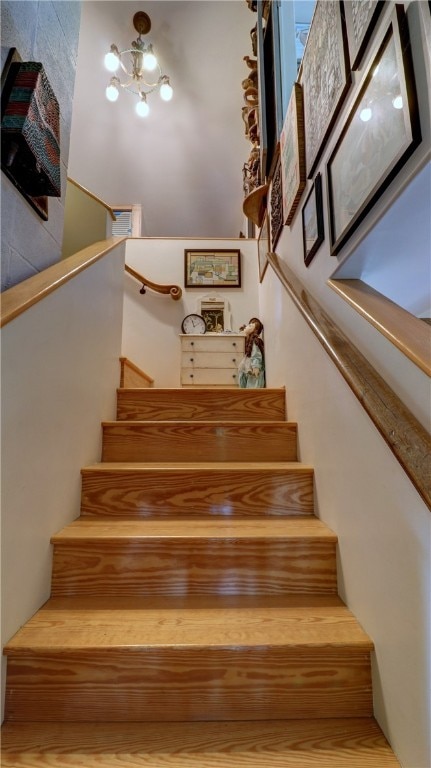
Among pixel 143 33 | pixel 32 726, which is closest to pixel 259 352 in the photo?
pixel 32 726

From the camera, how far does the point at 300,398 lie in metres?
1.72

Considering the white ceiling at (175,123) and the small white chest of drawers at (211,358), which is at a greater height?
the white ceiling at (175,123)

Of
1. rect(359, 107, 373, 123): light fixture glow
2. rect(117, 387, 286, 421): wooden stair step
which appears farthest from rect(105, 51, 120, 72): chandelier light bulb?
rect(359, 107, 373, 123): light fixture glow

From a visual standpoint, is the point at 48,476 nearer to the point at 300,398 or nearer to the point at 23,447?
the point at 23,447

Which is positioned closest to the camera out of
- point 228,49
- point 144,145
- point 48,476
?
point 48,476

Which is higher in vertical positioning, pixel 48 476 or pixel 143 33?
pixel 143 33

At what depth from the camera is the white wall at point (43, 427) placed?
94 cm

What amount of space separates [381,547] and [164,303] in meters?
3.32

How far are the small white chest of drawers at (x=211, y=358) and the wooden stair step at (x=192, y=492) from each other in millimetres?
1931

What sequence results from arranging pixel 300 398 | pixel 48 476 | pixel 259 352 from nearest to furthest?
pixel 48 476 < pixel 300 398 < pixel 259 352

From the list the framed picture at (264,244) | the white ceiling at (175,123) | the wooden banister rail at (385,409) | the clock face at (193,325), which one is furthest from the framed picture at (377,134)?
the white ceiling at (175,123)

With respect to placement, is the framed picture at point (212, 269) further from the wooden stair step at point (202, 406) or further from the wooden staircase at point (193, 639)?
the wooden staircase at point (193, 639)

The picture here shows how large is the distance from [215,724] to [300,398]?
120 centimetres

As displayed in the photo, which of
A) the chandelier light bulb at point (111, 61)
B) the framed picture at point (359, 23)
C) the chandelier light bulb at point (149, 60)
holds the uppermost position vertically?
the chandelier light bulb at point (149, 60)
